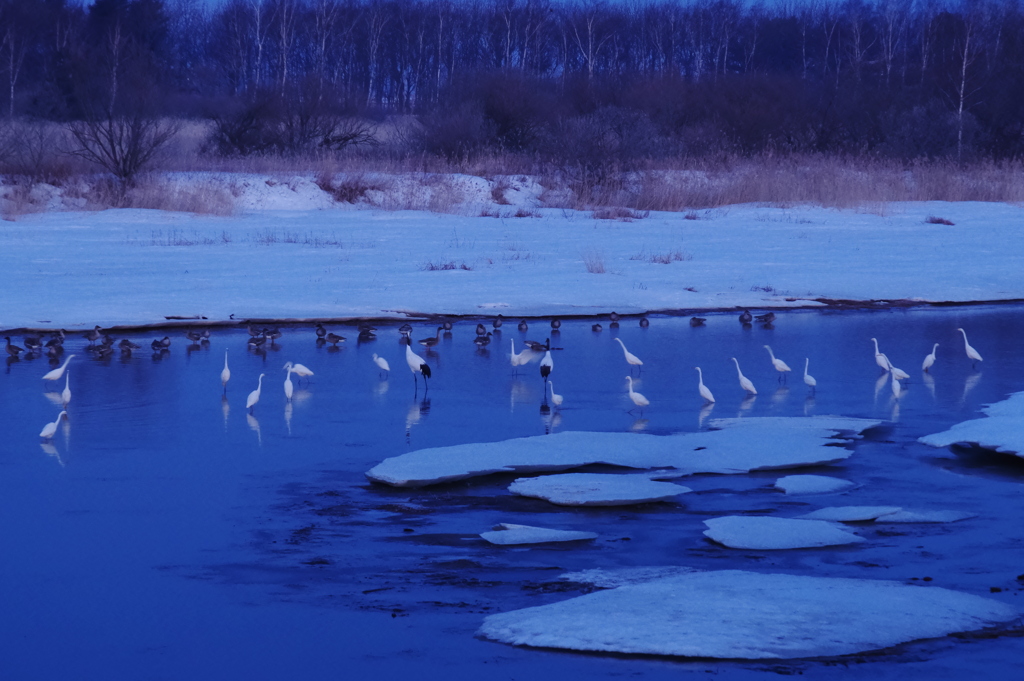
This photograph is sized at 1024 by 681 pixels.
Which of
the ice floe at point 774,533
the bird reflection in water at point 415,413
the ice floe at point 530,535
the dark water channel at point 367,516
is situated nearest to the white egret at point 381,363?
the dark water channel at point 367,516

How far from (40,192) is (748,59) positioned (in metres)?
58.7

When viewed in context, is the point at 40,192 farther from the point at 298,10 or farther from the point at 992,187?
the point at 298,10

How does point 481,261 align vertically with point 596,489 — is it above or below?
above

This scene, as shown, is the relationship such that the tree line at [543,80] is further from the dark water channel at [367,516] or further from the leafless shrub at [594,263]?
the dark water channel at [367,516]

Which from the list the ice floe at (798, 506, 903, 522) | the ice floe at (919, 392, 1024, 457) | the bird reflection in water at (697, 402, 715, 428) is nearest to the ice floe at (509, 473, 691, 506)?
the ice floe at (798, 506, 903, 522)

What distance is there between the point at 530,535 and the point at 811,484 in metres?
2.20

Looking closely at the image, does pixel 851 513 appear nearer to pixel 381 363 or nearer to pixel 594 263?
pixel 381 363

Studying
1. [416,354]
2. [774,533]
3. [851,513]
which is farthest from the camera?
[416,354]

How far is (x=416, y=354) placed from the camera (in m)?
14.0

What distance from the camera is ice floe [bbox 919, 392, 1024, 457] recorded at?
9.05 m

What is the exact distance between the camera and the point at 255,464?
905 centimetres

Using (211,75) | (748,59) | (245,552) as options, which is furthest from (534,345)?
(748,59)

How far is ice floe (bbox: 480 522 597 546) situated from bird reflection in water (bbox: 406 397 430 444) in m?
2.64

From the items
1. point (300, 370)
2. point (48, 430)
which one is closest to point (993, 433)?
point (300, 370)
